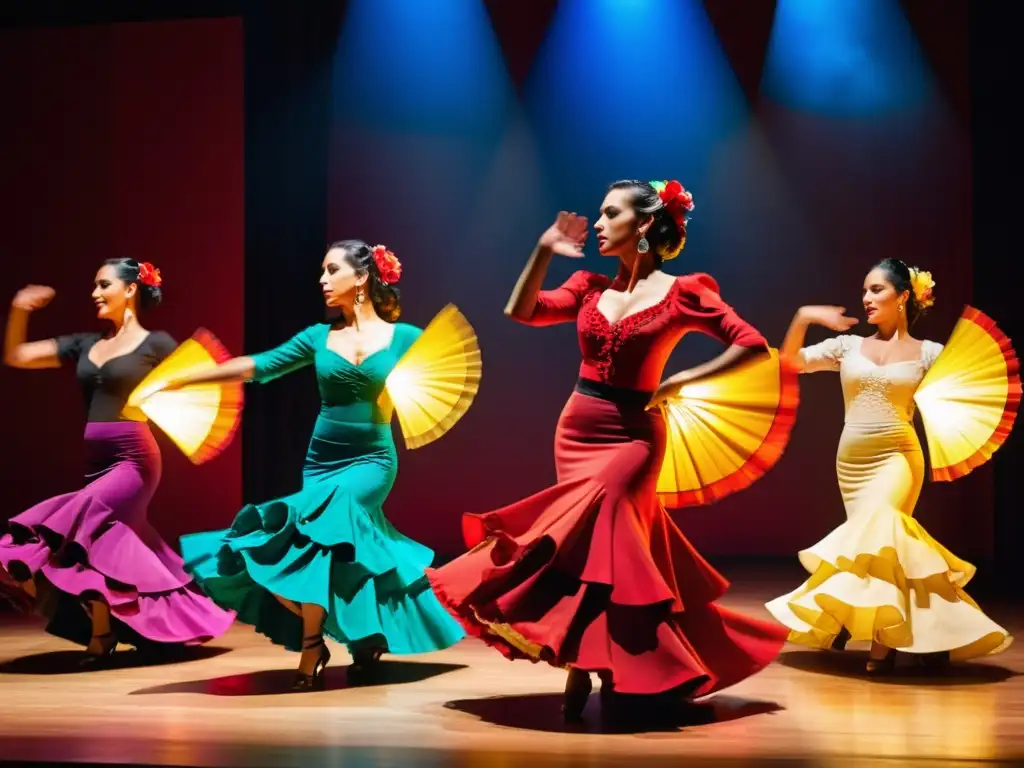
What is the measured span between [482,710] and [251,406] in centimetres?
305

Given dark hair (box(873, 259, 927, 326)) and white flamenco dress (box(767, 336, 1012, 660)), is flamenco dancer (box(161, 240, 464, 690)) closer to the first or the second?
white flamenco dress (box(767, 336, 1012, 660))

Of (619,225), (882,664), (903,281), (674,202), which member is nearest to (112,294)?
(619,225)

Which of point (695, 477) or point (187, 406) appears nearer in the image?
point (695, 477)

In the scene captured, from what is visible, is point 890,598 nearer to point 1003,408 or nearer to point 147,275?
point 1003,408

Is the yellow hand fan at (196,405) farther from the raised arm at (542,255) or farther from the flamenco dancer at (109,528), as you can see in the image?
the raised arm at (542,255)

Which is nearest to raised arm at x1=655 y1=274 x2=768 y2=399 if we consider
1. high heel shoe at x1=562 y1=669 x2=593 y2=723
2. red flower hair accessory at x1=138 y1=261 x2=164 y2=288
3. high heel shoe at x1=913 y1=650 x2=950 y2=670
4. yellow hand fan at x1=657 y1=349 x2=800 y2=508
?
yellow hand fan at x1=657 y1=349 x2=800 y2=508

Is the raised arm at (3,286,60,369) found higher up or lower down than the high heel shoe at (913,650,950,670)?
higher up

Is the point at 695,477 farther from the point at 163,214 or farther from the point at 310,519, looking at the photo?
the point at 163,214

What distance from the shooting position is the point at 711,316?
364 cm

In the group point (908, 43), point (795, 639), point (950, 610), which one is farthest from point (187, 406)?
point (908, 43)

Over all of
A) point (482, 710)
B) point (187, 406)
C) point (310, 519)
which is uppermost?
point (187, 406)

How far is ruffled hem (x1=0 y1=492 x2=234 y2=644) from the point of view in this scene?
4.43 meters

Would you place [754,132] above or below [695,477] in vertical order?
above

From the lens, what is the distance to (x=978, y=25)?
6.47 meters
